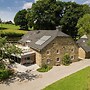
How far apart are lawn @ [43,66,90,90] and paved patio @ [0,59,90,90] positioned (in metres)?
1.63

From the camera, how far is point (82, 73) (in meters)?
40.4

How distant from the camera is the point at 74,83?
115 feet

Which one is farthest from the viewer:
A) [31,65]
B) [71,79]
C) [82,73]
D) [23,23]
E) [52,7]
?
[23,23]

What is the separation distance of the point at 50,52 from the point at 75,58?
28.1 feet

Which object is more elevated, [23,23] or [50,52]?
[23,23]

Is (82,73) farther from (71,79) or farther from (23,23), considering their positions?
(23,23)

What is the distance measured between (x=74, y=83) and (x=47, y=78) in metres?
5.91

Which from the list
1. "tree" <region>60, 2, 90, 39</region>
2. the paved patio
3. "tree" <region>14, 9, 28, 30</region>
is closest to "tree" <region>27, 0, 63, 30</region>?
"tree" <region>60, 2, 90, 39</region>

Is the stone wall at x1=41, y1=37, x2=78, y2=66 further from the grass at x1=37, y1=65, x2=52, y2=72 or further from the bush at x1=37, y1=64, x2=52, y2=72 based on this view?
the grass at x1=37, y1=65, x2=52, y2=72

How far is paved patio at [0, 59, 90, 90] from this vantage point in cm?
3372

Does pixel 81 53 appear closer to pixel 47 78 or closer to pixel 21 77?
pixel 47 78

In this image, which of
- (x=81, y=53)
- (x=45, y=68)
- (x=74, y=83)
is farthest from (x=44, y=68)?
(x=81, y=53)

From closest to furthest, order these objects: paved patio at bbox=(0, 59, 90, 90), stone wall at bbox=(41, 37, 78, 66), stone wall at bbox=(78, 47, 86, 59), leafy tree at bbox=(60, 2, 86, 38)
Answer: paved patio at bbox=(0, 59, 90, 90), stone wall at bbox=(41, 37, 78, 66), stone wall at bbox=(78, 47, 86, 59), leafy tree at bbox=(60, 2, 86, 38)

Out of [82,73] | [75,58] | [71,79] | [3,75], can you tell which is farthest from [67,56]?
[3,75]
